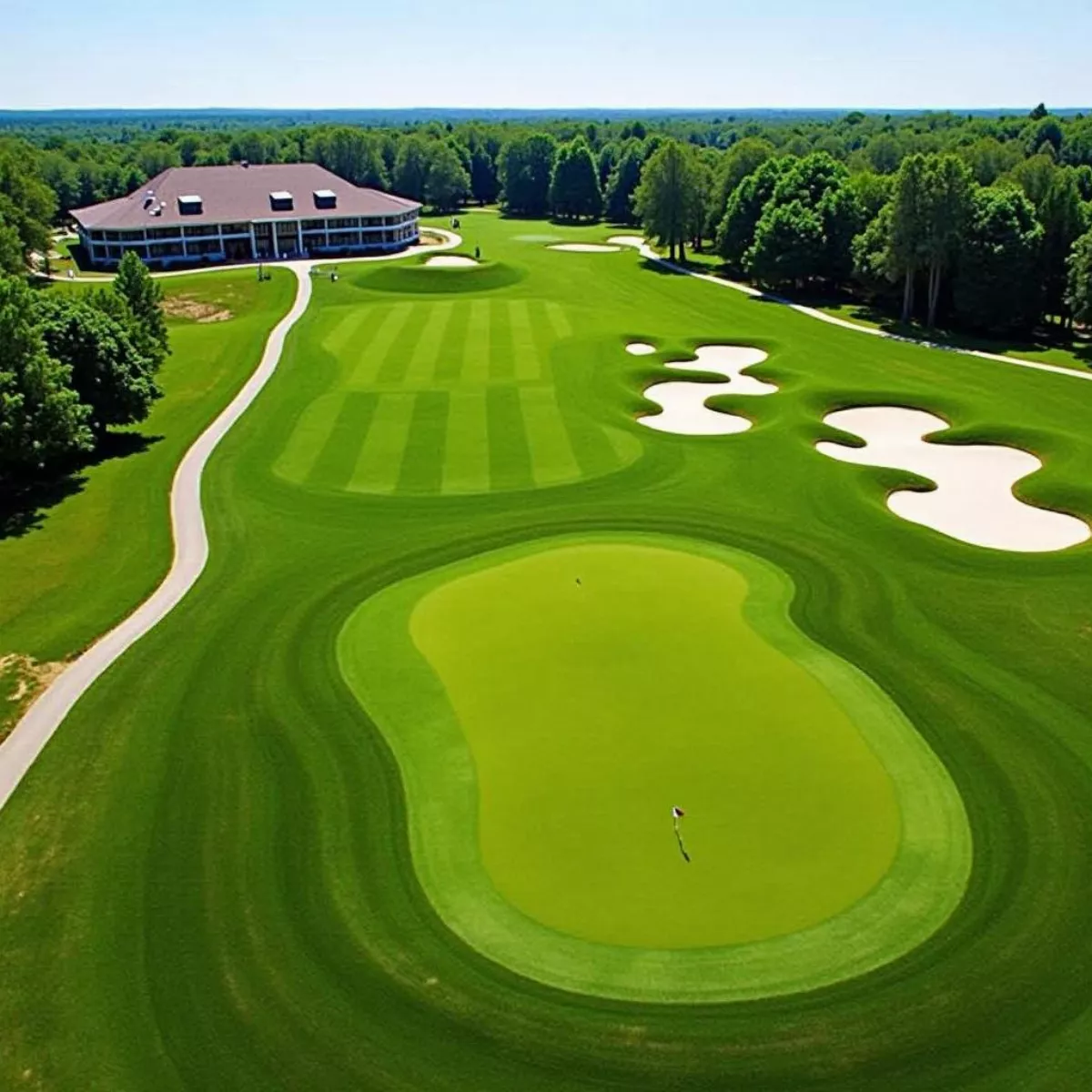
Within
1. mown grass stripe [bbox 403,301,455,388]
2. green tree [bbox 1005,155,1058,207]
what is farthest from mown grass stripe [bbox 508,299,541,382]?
green tree [bbox 1005,155,1058,207]

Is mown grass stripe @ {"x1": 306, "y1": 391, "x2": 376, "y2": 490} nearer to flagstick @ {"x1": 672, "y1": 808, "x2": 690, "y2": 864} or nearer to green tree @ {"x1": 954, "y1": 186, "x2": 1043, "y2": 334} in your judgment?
flagstick @ {"x1": 672, "y1": 808, "x2": 690, "y2": 864}

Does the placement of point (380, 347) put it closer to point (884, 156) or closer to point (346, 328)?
point (346, 328)

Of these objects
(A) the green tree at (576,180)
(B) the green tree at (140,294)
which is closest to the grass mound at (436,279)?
(B) the green tree at (140,294)

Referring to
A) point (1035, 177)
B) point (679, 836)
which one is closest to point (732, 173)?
point (1035, 177)

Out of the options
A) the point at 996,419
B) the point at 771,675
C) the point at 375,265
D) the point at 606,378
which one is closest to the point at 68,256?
the point at 375,265

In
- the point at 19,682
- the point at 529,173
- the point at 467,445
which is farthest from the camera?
the point at 529,173

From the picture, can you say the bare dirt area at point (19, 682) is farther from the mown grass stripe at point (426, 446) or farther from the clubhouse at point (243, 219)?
the clubhouse at point (243, 219)

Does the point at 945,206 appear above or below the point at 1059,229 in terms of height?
above
